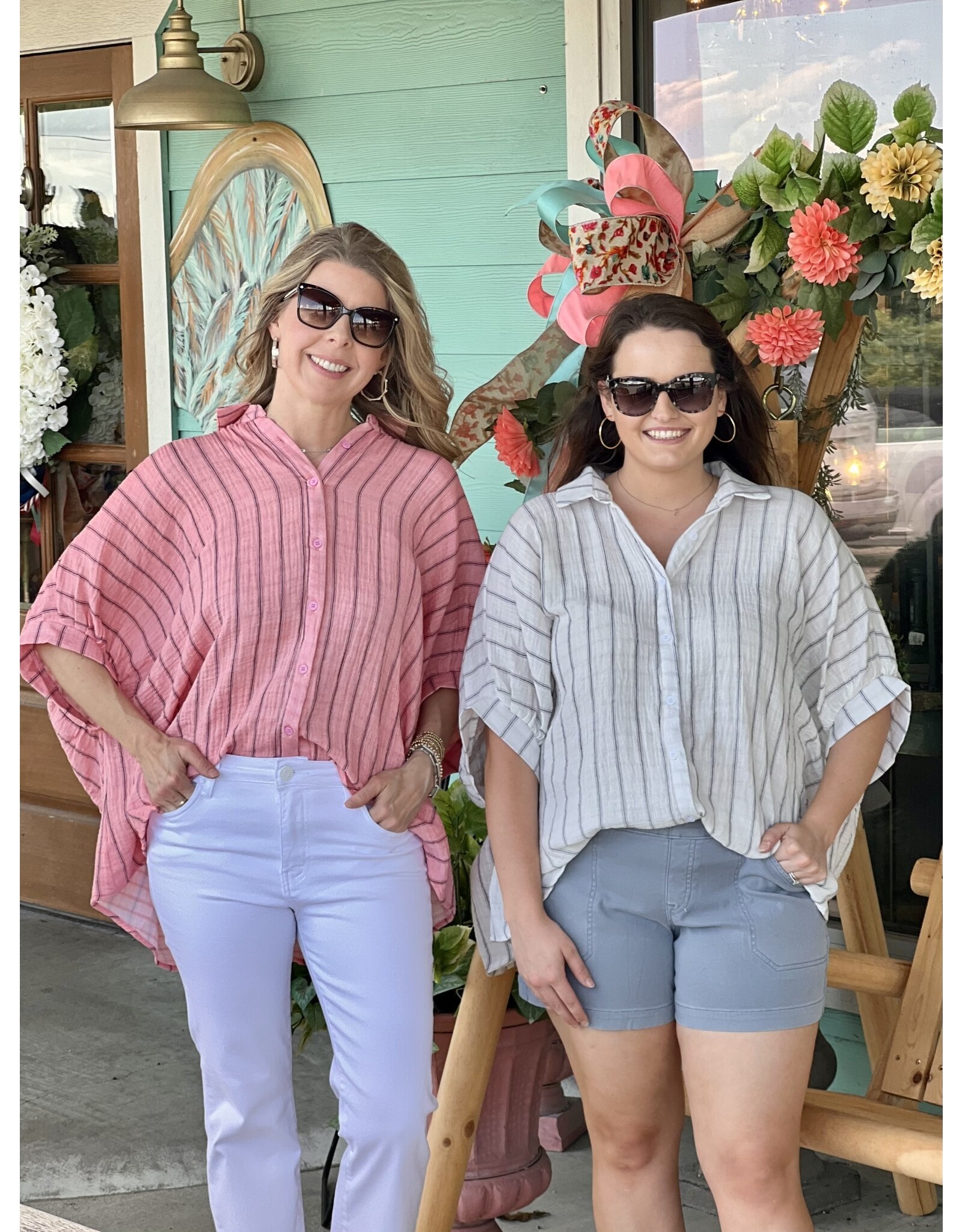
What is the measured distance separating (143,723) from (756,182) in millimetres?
1124

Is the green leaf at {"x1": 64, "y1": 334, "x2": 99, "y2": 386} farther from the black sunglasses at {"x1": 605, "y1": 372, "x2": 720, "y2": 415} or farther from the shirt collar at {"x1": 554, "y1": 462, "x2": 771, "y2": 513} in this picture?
the black sunglasses at {"x1": 605, "y1": 372, "x2": 720, "y2": 415}

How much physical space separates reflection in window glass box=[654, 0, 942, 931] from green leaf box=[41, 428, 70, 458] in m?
1.89

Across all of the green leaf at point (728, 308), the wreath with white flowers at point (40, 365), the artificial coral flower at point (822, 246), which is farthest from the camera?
the wreath with white flowers at point (40, 365)

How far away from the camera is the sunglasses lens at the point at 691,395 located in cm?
182

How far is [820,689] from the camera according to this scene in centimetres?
190

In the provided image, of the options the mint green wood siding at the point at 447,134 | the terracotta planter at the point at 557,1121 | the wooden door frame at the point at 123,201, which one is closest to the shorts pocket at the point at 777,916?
the terracotta planter at the point at 557,1121

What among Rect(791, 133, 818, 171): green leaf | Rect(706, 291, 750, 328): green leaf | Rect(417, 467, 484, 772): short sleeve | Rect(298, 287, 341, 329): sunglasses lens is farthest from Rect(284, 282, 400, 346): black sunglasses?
Rect(791, 133, 818, 171): green leaf

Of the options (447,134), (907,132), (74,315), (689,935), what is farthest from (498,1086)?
(74,315)

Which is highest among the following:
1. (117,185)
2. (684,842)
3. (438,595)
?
(117,185)

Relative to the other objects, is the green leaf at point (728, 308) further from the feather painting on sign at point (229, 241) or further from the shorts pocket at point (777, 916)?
the feather painting on sign at point (229, 241)

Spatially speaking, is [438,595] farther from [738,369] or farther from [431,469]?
[738,369]

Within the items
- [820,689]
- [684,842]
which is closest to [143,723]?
[684,842]

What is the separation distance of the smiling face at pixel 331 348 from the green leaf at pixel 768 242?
54 centimetres

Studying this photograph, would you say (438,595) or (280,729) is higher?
(438,595)
